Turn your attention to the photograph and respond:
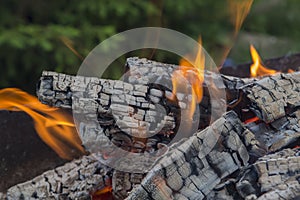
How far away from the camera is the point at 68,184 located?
1.93 metres

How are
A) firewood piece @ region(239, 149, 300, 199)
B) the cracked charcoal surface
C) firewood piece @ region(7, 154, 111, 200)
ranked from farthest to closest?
firewood piece @ region(7, 154, 111, 200), the cracked charcoal surface, firewood piece @ region(239, 149, 300, 199)

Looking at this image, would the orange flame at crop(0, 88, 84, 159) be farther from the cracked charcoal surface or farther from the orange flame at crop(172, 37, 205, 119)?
the orange flame at crop(172, 37, 205, 119)

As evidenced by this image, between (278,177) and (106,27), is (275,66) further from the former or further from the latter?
(106,27)

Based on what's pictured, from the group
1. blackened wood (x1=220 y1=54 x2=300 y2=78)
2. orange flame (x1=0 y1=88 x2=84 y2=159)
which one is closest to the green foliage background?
blackened wood (x1=220 y1=54 x2=300 y2=78)

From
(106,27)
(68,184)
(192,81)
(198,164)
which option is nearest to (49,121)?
(68,184)

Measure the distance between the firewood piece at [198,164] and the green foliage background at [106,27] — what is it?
2.27 metres

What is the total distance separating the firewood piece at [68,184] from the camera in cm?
190

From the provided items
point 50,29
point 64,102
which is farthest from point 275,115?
point 50,29

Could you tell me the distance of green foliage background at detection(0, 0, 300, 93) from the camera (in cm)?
400

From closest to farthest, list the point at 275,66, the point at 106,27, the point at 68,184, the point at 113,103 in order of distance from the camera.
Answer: the point at 113,103, the point at 68,184, the point at 275,66, the point at 106,27

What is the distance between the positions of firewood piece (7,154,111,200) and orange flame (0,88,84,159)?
0.56 feet

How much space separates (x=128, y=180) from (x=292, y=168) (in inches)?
20.8

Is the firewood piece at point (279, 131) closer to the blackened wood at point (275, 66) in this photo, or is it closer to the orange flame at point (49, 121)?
the orange flame at point (49, 121)

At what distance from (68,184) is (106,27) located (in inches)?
87.5
